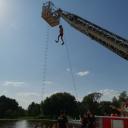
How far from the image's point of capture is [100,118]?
77.6 ft

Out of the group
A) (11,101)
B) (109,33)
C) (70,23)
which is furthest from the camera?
(11,101)

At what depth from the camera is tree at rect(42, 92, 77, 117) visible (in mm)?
134375

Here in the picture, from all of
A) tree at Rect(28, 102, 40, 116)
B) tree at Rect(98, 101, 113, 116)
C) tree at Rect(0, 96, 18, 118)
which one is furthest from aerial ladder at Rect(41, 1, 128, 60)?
tree at Rect(28, 102, 40, 116)

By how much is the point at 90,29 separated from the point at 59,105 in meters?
118

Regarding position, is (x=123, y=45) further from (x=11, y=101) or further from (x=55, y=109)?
(x=11, y=101)

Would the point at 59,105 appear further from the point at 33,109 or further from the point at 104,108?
the point at 33,109

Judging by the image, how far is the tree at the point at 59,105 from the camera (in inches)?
5290

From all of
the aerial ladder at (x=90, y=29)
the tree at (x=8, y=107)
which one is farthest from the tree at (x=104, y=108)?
the aerial ladder at (x=90, y=29)

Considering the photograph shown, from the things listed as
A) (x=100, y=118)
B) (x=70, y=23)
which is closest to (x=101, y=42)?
(x=70, y=23)

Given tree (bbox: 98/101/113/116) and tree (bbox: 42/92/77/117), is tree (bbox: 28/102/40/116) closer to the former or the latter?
tree (bbox: 42/92/77/117)

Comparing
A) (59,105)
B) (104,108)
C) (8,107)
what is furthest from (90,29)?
(8,107)

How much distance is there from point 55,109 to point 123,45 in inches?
4603

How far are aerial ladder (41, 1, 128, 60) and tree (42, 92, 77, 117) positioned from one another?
10851 centimetres

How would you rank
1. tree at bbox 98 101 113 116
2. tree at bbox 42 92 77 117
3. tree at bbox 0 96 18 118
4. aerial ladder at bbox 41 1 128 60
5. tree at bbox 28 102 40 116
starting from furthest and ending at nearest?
tree at bbox 28 102 40 116, tree at bbox 0 96 18 118, tree at bbox 42 92 77 117, tree at bbox 98 101 113 116, aerial ladder at bbox 41 1 128 60
